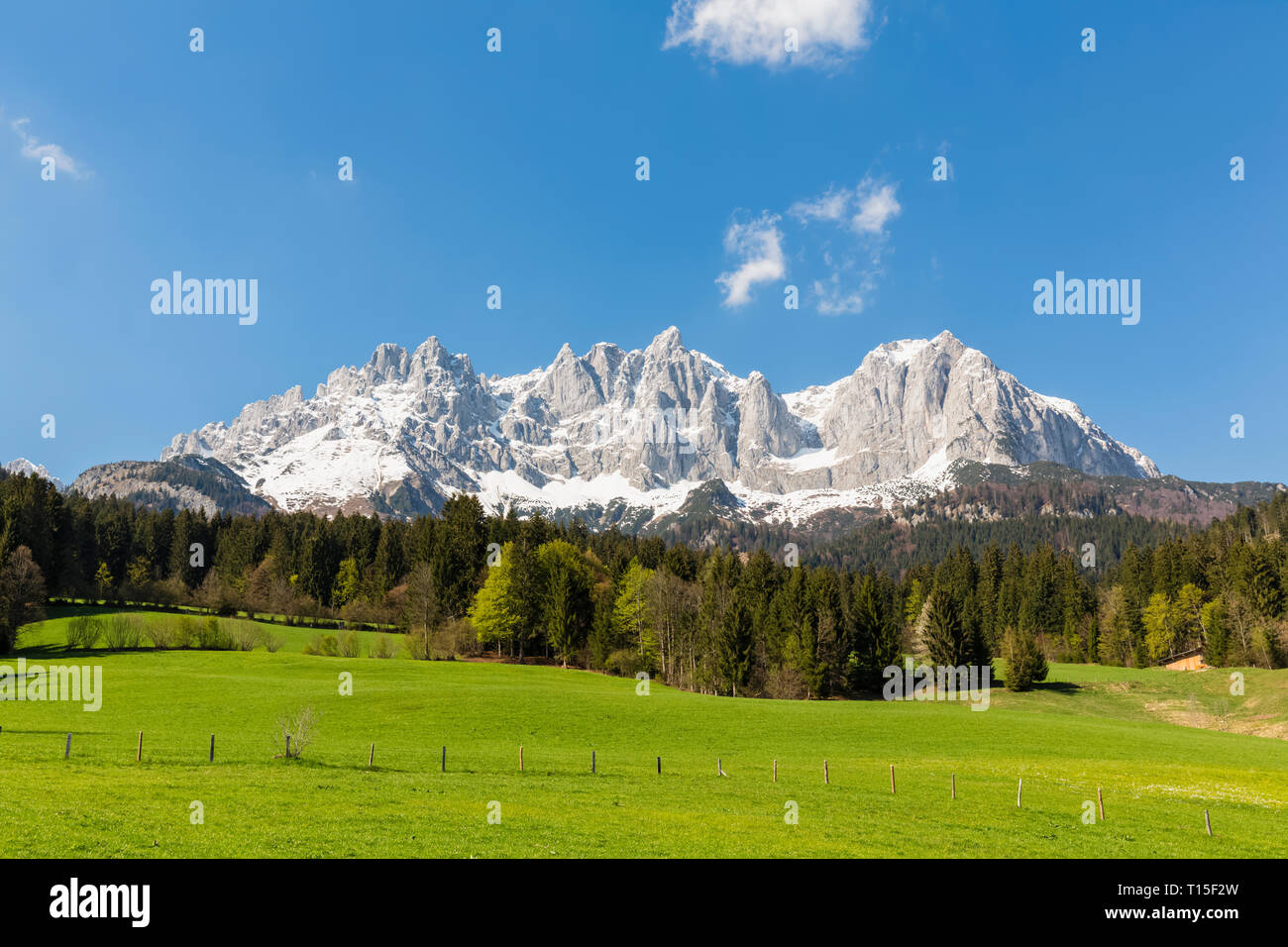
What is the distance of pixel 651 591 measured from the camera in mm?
98312

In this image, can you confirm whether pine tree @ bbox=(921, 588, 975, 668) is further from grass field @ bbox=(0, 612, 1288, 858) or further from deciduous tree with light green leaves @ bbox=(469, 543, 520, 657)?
deciduous tree with light green leaves @ bbox=(469, 543, 520, 657)

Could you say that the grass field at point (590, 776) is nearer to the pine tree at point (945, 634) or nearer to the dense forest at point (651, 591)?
the dense forest at point (651, 591)

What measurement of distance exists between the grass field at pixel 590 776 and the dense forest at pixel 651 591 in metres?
22.1

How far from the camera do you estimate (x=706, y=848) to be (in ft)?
63.3

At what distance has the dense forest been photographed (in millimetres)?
95875

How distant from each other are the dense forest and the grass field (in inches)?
870

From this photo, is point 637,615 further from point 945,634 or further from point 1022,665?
point 1022,665

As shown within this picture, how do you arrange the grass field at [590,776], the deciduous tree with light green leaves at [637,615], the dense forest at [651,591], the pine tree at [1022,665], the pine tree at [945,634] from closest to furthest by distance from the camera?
the grass field at [590,776], the pine tree at [1022,665], the dense forest at [651,591], the pine tree at [945,634], the deciduous tree with light green leaves at [637,615]

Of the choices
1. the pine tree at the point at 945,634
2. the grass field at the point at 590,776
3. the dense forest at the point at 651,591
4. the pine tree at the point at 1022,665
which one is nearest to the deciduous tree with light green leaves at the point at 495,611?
the dense forest at the point at 651,591

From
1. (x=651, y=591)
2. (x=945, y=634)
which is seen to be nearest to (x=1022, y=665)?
(x=945, y=634)

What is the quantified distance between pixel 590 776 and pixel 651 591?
2537 inches

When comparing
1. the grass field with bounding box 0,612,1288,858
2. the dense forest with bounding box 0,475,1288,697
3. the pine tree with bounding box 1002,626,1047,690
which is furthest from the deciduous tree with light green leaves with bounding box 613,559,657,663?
the pine tree with bounding box 1002,626,1047,690

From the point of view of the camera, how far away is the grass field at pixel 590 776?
20.0 m

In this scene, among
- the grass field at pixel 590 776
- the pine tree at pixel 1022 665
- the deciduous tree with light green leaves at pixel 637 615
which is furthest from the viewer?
the deciduous tree with light green leaves at pixel 637 615
